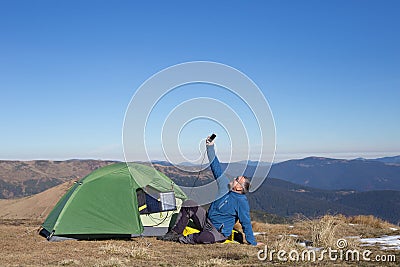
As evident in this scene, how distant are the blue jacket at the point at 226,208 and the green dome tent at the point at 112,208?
225 centimetres

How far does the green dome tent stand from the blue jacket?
2.25 m

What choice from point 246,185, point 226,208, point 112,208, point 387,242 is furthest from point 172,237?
point 387,242

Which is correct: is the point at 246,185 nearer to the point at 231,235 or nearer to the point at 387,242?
the point at 231,235

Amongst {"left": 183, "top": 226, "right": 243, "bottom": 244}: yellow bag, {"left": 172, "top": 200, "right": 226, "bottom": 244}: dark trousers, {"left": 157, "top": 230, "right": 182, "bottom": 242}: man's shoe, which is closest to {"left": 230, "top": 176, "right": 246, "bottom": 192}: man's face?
{"left": 172, "top": 200, "right": 226, "bottom": 244}: dark trousers

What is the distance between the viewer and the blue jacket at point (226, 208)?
11055 mm

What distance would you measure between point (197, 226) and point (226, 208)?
1.05m

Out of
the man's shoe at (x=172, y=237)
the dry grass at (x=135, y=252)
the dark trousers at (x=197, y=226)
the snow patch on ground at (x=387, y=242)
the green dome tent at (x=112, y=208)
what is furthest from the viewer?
the green dome tent at (x=112, y=208)

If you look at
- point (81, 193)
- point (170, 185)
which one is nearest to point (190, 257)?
point (81, 193)

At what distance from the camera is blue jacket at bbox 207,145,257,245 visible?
11.1m

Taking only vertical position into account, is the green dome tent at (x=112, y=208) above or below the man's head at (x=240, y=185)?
below

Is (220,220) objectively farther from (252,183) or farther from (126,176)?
(126,176)

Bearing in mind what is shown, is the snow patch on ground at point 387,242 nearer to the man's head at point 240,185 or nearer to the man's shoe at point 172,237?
the man's head at point 240,185

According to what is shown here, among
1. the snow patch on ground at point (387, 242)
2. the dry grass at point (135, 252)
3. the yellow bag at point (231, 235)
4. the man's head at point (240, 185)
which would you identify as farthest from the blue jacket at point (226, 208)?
the snow patch on ground at point (387, 242)

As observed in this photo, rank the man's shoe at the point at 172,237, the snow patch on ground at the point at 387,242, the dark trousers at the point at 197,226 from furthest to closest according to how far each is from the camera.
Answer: the man's shoe at the point at 172,237, the dark trousers at the point at 197,226, the snow patch on ground at the point at 387,242
